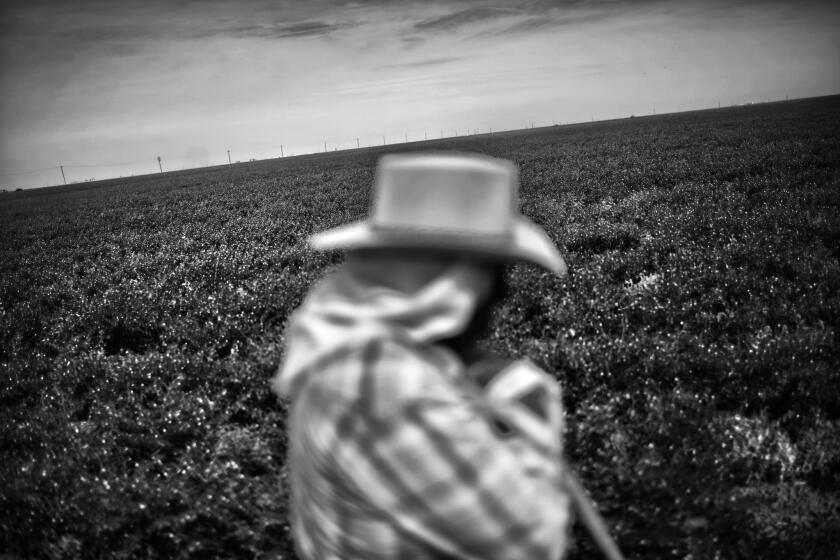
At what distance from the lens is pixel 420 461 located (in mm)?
1259

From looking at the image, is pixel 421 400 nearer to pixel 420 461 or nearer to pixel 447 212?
pixel 420 461

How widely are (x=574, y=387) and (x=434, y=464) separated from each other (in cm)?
455

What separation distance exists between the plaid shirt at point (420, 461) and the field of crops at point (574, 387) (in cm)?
281

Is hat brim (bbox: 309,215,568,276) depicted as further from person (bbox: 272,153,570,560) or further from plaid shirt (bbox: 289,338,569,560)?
plaid shirt (bbox: 289,338,569,560)

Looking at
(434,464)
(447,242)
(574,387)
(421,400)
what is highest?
(447,242)

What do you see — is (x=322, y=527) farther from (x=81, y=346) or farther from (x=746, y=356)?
(x=81, y=346)

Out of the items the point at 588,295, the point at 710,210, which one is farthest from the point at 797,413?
the point at 710,210

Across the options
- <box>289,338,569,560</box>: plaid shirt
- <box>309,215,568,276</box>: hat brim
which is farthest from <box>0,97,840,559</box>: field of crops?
<box>309,215,568,276</box>: hat brim

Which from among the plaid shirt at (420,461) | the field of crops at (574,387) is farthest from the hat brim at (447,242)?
the field of crops at (574,387)

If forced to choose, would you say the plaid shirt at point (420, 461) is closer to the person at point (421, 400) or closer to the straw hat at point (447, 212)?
the person at point (421, 400)

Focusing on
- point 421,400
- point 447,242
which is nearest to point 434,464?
point 421,400

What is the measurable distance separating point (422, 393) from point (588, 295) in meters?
7.16

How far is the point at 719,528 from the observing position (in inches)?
146

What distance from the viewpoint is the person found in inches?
50.2
